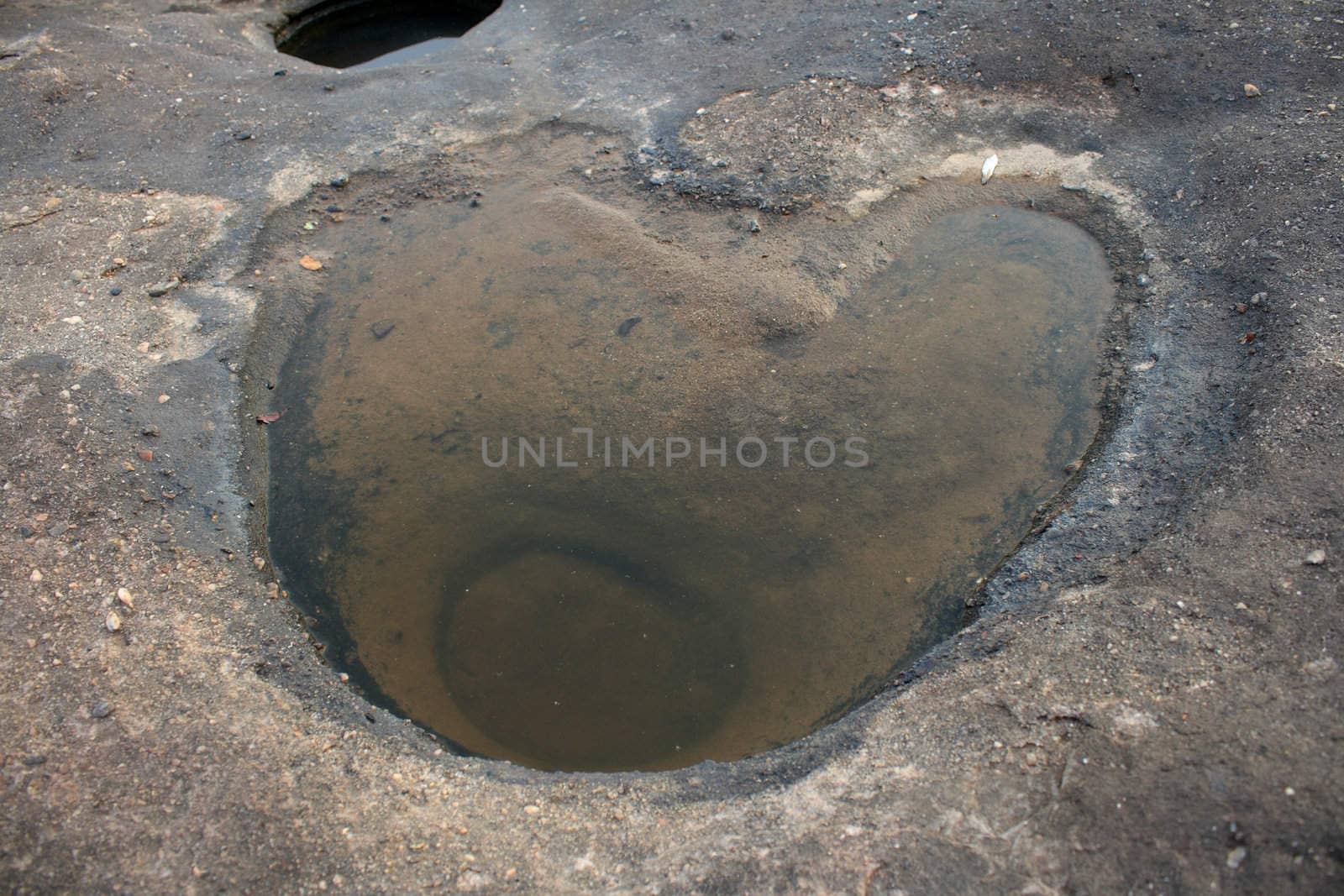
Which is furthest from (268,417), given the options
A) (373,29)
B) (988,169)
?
(373,29)

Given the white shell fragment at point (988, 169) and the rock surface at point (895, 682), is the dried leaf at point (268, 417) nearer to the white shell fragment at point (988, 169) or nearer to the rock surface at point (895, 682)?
the rock surface at point (895, 682)

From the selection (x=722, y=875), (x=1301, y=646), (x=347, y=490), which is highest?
(x=1301, y=646)

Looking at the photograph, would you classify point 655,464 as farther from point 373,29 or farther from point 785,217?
point 373,29

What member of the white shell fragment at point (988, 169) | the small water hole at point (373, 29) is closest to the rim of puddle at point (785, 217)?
the white shell fragment at point (988, 169)

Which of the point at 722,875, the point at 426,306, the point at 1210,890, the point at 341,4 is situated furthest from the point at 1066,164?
the point at 341,4

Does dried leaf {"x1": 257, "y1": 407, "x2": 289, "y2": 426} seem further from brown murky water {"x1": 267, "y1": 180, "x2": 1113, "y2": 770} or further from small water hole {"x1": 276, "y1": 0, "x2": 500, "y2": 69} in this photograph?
small water hole {"x1": 276, "y1": 0, "x2": 500, "y2": 69}

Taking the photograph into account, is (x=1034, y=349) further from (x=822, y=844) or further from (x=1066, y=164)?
(x=822, y=844)

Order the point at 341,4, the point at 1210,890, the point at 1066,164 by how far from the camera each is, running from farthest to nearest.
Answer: the point at 341,4
the point at 1066,164
the point at 1210,890
